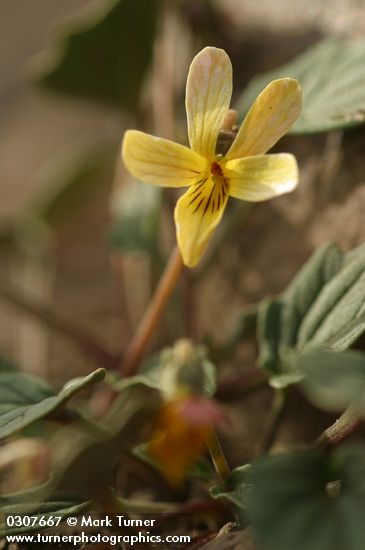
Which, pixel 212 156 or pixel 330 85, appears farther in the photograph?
pixel 330 85

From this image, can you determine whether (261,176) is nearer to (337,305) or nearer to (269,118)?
(269,118)

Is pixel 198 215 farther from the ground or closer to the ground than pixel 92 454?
farther from the ground

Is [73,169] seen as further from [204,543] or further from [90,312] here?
[204,543]

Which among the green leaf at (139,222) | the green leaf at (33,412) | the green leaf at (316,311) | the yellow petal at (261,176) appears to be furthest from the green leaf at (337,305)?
the green leaf at (139,222)

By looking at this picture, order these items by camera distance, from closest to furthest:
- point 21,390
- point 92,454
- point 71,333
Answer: point 92,454
point 21,390
point 71,333

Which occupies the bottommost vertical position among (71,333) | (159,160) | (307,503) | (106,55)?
(307,503)

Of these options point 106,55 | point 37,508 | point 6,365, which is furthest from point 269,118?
point 106,55

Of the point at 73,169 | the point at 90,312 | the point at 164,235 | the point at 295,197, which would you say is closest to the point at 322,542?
the point at 295,197
